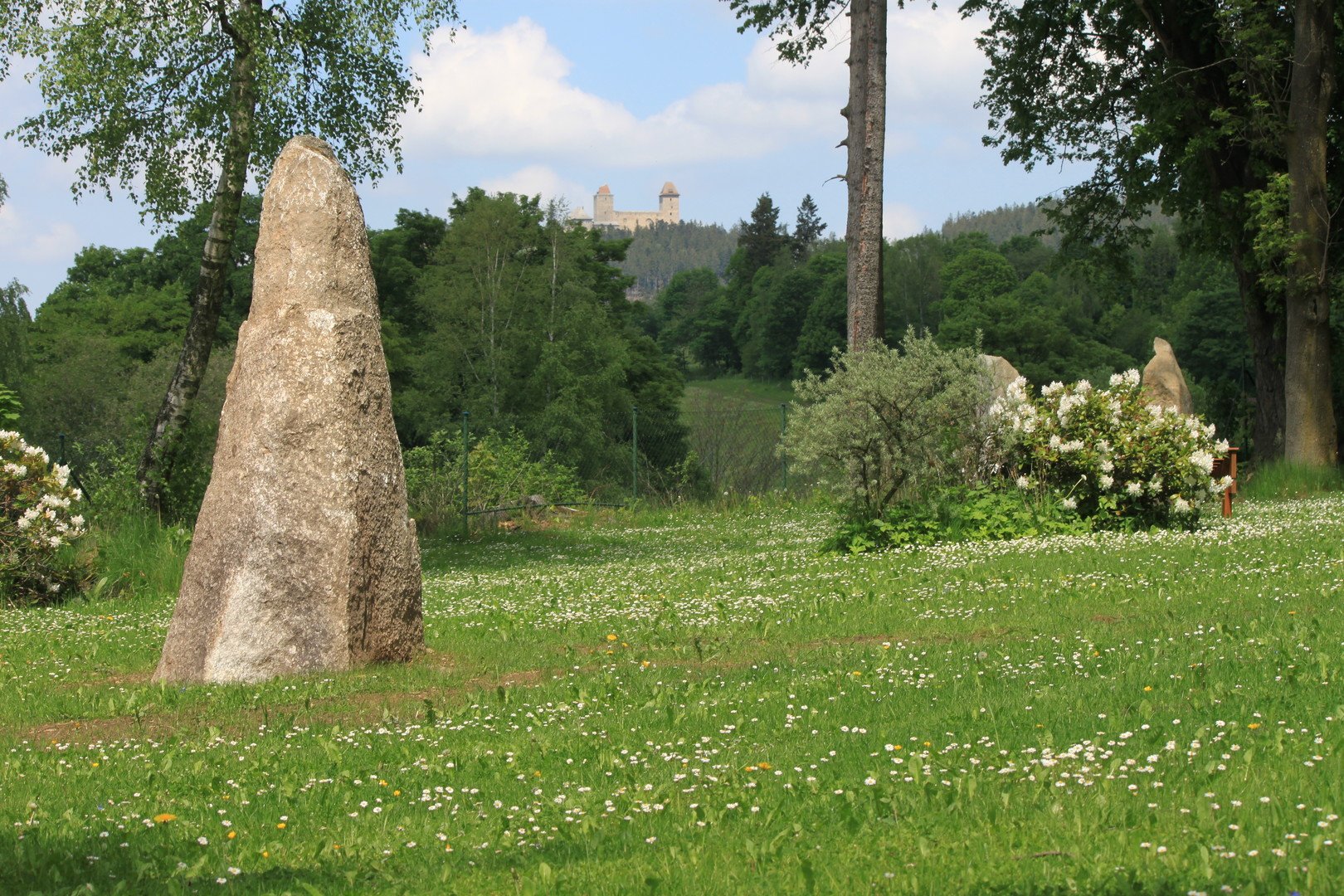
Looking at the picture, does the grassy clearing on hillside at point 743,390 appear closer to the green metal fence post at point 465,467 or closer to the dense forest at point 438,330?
the dense forest at point 438,330

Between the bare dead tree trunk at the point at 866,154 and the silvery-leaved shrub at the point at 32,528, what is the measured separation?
38.1 ft

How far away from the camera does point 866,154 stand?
20203 mm

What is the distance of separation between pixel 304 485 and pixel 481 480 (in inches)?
672

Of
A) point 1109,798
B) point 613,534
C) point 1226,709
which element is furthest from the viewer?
point 613,534

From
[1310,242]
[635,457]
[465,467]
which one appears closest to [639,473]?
[635,457]

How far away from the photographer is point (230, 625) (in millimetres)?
8469

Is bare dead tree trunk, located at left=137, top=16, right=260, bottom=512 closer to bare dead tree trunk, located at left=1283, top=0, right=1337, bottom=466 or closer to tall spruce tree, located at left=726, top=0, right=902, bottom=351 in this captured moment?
tall spruce tree, located at left=726, top=0, right=902, bottom=351

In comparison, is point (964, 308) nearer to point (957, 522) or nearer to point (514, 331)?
point (514, 331)

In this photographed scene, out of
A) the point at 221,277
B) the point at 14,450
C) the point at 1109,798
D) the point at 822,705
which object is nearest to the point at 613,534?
the point at 221,277

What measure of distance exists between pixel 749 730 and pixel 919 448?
381 inches

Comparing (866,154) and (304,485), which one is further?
(866,154)

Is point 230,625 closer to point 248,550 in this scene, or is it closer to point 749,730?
point 248,550

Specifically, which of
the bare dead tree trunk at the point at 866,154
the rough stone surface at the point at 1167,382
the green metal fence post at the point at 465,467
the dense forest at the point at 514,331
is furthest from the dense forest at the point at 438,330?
the bare dead tree trunk at the point at 866,154

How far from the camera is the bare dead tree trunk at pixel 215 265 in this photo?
60.0 feet
